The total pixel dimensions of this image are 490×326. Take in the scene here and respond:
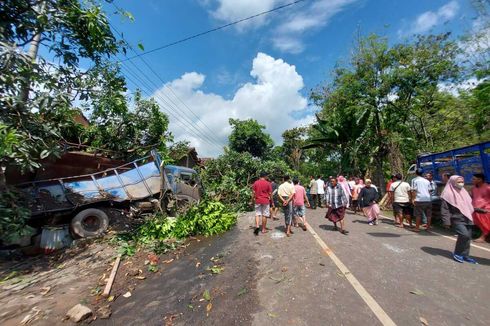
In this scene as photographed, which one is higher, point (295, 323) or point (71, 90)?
point (71, 90)

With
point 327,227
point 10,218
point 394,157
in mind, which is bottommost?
point 327,227

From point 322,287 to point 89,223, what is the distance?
7.74 metres

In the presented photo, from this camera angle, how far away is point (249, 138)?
79.9 feet

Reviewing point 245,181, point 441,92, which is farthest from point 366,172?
point 245,181

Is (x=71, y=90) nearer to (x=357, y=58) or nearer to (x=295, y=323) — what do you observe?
(x=295, y=323)

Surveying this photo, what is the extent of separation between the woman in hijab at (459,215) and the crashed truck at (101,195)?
7.90 meters

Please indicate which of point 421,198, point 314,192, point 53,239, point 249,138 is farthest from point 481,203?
point 249,138

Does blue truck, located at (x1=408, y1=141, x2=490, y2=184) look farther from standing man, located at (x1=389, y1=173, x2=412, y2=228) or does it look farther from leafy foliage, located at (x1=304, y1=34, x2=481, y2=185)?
leafy foliage, located at (x1=304, y1=34, x2=481, y2=185)

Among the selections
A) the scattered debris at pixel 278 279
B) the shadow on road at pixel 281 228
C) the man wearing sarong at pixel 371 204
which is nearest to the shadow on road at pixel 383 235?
the man wearing sarong at pixel 371 204

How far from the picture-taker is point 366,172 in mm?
19906

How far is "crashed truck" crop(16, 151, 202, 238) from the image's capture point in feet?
27.7

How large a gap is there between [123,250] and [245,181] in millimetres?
7962

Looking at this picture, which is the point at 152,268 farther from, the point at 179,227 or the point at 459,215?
the point at 459,215

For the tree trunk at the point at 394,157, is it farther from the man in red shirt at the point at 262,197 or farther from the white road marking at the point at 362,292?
the white road marking at the point at 362,292
